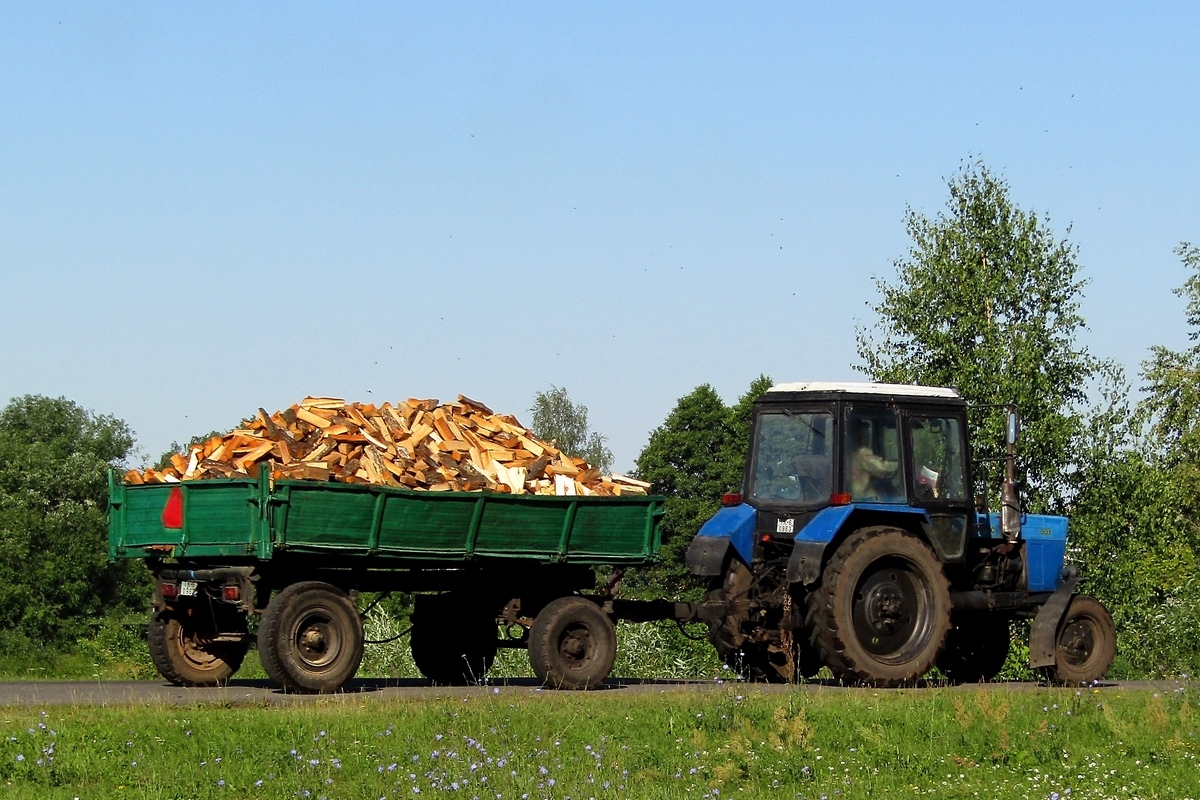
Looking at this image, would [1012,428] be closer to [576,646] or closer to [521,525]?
[576,646]

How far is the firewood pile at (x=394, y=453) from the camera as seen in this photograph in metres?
14.3

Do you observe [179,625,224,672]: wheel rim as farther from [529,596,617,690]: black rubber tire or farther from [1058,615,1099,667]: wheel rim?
[1058,615,1099,667]: wheel rim

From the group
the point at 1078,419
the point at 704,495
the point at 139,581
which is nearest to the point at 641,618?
the point at 1078,419

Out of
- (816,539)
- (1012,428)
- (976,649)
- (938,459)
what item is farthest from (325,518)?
(976,649)

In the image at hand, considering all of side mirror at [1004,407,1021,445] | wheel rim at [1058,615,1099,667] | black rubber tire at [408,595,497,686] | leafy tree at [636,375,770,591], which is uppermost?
leafy tree at [636,375,770,591]

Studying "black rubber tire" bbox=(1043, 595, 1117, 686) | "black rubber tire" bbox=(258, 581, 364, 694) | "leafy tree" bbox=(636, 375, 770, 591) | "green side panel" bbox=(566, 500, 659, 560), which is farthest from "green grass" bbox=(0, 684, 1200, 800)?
"leafy tree" bbox=(636, 375, 770, 591)

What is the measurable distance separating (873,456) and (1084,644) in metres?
3.10

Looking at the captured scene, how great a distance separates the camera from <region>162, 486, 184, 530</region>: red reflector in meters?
13.9

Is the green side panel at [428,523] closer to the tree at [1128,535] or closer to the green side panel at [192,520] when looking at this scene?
the green side panel at [192,520]

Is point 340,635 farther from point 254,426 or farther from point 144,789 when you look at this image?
point 144,789

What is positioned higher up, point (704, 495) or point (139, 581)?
point (704, 495)

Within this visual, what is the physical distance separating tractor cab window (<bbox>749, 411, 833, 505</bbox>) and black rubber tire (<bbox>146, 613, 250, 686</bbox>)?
5.17 m

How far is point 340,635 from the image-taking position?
13.7 meters

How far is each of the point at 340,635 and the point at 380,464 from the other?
1.57 meters
